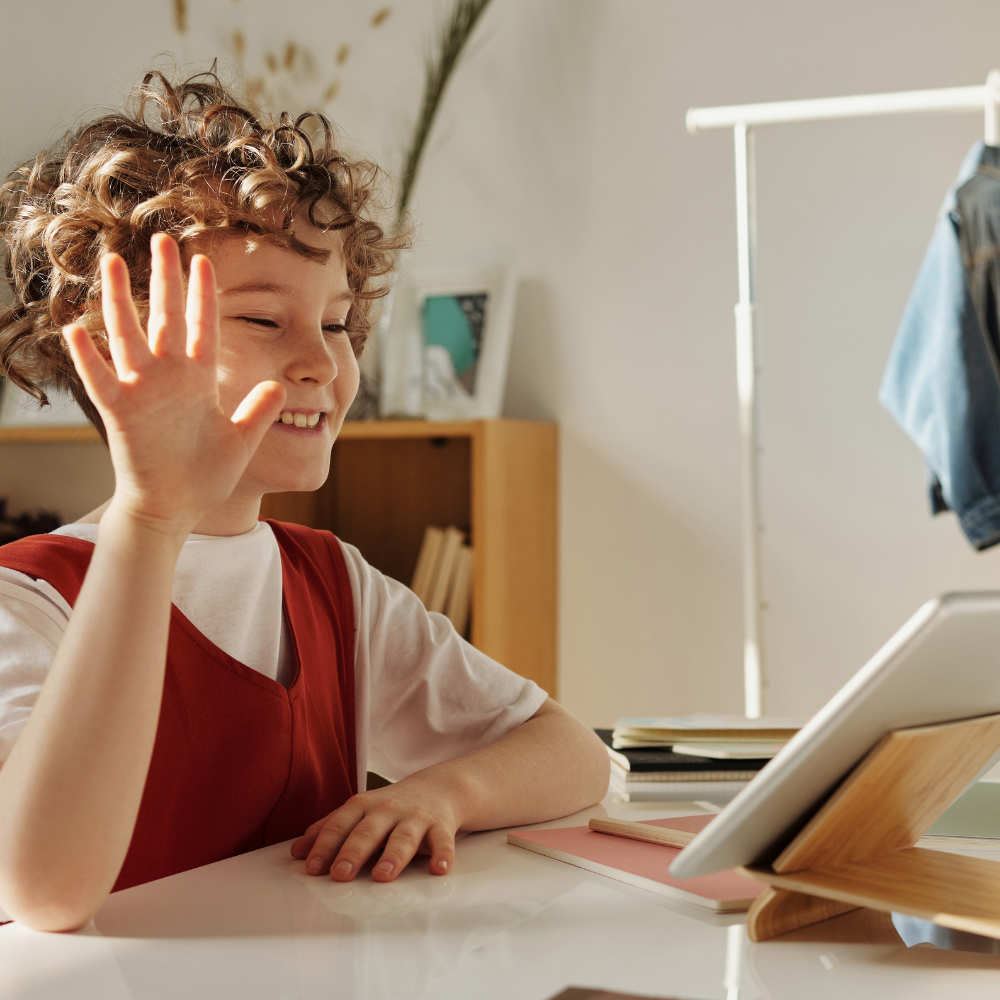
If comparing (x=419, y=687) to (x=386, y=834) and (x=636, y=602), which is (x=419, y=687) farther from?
(x=636, y=602)

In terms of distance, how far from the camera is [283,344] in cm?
89

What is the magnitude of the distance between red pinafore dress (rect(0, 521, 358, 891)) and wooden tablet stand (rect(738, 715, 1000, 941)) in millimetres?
426

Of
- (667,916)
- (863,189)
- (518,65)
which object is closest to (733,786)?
(667,916)

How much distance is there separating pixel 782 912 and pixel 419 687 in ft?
1.72

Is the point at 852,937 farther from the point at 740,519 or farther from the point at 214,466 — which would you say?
the point at 740,519

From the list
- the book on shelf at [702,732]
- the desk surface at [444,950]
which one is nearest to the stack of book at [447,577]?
the book on shelf at [702,732]

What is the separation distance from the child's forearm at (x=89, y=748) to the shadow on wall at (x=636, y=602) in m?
1.78

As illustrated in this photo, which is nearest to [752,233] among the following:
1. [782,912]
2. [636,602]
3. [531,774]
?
[636,602]

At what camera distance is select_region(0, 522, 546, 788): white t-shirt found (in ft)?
2.95

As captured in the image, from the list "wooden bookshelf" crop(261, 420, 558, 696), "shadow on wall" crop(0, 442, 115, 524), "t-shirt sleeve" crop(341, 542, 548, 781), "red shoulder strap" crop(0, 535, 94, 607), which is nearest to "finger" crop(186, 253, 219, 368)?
"red shoulder strap" crop(0, 535, 94, 607)

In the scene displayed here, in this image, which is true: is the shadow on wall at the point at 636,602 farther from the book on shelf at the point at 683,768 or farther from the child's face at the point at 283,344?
the child's face at the point at 283,344

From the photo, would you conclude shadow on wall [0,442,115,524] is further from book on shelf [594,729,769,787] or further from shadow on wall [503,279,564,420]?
book on shelf [594,729,769,787]

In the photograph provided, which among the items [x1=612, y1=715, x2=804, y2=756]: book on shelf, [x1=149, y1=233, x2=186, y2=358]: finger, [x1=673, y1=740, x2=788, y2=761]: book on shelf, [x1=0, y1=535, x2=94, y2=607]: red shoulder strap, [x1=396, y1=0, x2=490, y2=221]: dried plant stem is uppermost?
[x1=396, y1=0, x2=490, y2=221]: dried plant stem

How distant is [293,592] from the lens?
3.21 feet
